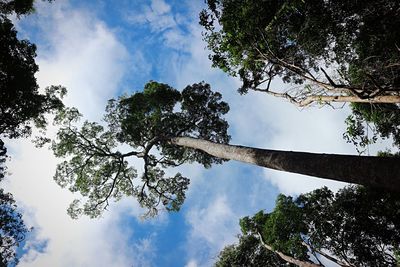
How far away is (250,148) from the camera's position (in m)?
7.33

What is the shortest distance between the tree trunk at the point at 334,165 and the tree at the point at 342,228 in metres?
8.58

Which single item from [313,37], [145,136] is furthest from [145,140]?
[313,37]

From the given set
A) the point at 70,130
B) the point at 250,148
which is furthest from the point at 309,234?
the point at 70,130

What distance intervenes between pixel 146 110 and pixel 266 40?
8.49 metres

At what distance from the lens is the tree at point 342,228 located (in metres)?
13.6

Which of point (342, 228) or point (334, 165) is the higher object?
point (342, 228)

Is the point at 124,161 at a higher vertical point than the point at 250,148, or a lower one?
higher

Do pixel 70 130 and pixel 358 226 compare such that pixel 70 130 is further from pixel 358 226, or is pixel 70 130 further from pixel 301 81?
pixel 358 226

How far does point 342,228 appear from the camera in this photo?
47.4 feet

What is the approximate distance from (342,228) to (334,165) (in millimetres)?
11990

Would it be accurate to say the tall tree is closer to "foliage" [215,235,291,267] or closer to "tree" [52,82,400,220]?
"tree" [52,82,400,220]

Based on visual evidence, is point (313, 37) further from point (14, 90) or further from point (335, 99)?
point (14, 90)

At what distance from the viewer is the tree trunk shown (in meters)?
3.78

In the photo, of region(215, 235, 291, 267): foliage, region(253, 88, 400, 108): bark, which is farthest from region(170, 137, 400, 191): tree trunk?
region(215, 235, 291, 267): foliage
